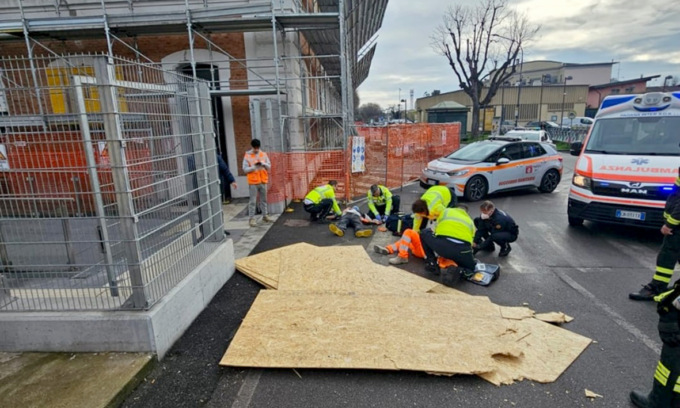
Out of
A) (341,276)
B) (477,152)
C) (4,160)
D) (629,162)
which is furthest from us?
(477,152)

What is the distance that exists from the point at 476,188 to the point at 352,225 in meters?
4.41

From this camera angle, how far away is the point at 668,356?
2568 millimetres

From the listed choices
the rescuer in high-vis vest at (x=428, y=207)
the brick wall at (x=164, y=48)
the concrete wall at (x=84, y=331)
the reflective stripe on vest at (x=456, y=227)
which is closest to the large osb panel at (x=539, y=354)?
the reflective stripe on vest at (x=456, y=227)

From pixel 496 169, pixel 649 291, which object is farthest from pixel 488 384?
pixel 496 169

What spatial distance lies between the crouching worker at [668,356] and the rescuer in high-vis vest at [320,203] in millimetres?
6321

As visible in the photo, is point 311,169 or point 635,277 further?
point 311,169

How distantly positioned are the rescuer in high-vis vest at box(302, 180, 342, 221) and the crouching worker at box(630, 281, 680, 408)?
6.32 meters

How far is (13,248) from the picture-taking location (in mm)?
3709

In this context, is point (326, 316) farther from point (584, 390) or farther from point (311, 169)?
point (311, 169)

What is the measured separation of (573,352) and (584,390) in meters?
0.53

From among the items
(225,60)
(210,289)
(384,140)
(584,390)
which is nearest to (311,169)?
(384,140)

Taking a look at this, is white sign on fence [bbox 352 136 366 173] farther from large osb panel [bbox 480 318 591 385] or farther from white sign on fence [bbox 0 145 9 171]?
white sign on fence [bbox 0 145 9 171]

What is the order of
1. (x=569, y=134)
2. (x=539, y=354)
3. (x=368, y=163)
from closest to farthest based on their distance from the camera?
(x=539, y=354) < (x=368, y=163) < (x=569, y=134)

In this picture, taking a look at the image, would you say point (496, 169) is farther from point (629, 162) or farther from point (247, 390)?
point (247, 390)
